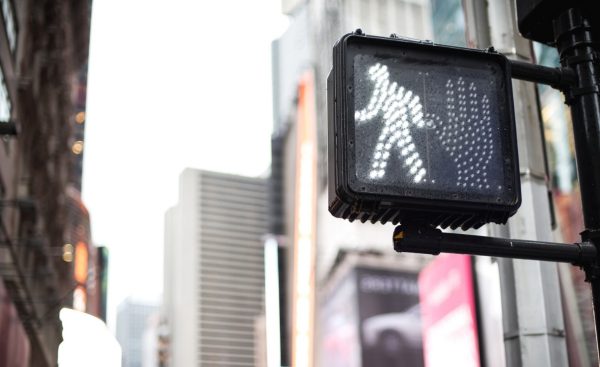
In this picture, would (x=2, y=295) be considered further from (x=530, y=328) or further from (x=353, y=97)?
(x=353, y=97)

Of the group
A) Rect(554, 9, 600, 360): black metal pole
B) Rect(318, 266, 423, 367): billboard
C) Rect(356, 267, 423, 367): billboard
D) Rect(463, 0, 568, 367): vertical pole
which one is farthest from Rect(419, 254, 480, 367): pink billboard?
Rect(356, 267, 423, 367): billboard

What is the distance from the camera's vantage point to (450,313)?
1473 cm

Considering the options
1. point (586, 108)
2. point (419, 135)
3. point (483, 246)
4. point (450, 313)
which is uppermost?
point (450, 313)

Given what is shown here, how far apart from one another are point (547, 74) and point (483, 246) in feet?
3.30

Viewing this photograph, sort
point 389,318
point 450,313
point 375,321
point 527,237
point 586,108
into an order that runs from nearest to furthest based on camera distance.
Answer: point 586,108 < point 527,237 < point 450,313 < point 375,321 < point 389,318

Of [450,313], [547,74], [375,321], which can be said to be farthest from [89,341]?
[375,321]

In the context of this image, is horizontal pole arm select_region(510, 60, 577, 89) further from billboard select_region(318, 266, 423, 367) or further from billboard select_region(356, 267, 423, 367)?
billboard select_region(356, 267, 423, 367)

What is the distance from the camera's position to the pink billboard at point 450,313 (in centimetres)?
1367

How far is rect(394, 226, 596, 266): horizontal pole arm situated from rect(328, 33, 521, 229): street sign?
0.07 metres

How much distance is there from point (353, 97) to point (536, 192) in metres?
3.13

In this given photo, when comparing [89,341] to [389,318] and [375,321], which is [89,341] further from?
[389,318]

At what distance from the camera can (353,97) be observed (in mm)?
3633

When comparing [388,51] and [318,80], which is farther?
[318,80]

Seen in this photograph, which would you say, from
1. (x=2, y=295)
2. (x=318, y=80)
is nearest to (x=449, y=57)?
(x=2, y=295)
